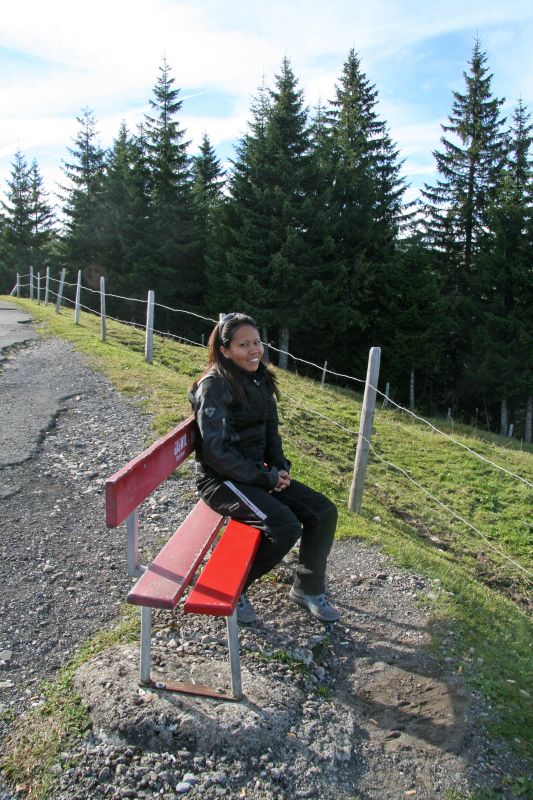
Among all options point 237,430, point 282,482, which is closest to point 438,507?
point 282,482

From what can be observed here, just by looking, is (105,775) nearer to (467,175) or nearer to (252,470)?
(252,470)

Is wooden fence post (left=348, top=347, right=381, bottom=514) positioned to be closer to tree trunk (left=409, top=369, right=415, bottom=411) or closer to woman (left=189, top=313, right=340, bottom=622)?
woman (left=189, top=313, right=340, bottom=622)

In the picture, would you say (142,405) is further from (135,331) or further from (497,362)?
(497,362)

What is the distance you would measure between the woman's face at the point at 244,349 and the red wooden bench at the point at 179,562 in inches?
22.4

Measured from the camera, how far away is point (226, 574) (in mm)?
2967

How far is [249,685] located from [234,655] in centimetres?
28

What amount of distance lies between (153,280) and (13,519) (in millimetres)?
28491

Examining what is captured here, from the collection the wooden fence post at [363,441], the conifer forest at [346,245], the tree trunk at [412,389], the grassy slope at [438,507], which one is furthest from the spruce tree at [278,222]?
the wooden fence post at [363,441]

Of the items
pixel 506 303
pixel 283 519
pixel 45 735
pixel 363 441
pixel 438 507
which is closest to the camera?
pixel 45 735

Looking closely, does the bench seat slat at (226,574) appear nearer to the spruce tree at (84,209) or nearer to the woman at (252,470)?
the woman at (252,470)

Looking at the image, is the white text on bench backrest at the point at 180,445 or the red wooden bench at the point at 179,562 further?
the white text on bench backrest at the point at 180,445

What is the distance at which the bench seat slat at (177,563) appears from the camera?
2.64 meters

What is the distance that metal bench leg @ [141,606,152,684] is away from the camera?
8.90 ft

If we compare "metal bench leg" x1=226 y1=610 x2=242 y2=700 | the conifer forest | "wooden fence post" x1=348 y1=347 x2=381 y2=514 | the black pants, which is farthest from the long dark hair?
the conifer forest
